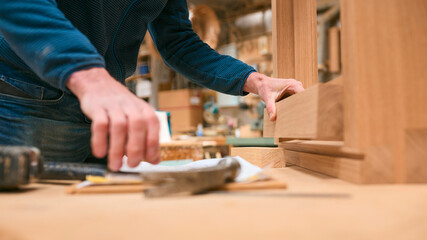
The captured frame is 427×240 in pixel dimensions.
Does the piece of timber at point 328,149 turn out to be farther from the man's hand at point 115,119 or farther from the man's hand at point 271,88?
the man's hand at point 115,119

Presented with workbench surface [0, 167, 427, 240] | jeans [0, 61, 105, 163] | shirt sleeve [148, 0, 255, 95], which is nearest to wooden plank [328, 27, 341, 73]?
shirt sleeve [148, 0, 255, 95]

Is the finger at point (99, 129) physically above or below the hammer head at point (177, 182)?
above

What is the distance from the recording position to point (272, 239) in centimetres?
32

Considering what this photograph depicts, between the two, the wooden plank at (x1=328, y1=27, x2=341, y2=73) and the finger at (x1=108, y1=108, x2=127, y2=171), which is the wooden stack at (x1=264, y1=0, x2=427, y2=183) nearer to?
the finger at (x1=108, y1=108, x2=127, y2=171)

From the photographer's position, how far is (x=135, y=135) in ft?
1.88

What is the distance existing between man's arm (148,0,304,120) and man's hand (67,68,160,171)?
0.51 metres

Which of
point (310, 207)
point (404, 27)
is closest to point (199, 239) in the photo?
point (310, 207)

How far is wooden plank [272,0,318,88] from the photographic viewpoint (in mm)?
1099

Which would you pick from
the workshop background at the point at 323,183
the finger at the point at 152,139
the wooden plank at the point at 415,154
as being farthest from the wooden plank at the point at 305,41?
the finger at the point at 152,139

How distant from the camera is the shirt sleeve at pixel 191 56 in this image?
1203 millimetres

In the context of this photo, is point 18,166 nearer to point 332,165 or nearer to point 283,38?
point 332,165

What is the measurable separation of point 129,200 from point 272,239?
0.81 feet

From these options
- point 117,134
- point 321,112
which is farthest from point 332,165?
point 117,134

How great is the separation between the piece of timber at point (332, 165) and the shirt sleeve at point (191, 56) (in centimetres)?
38
